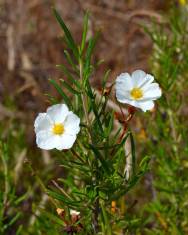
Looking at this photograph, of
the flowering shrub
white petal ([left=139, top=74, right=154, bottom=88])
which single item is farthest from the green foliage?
white petal ([left=139, top=74, right=154, bottom=88])

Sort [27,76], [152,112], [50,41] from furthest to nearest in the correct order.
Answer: [50,41]
[27,76]
[152,112]

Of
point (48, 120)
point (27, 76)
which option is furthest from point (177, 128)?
point (27, 76)

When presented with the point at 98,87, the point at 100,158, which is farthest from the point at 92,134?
the point at 98,87

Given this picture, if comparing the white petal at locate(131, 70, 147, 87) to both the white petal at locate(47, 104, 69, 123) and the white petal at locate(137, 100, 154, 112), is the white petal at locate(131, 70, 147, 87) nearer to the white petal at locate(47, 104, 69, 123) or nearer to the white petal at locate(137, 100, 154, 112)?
the white petal at locate(137, 100, 154, 112)

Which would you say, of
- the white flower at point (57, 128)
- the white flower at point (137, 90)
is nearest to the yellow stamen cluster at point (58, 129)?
the white flower at point (57, 128)

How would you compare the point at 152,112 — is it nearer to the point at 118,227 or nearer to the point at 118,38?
the point at 118,227

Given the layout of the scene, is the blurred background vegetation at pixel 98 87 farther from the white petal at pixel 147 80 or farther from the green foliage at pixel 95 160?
the white petal at pixel 147 80

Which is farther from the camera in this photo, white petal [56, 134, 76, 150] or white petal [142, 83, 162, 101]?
white petal [142, 83, 162, 101]
